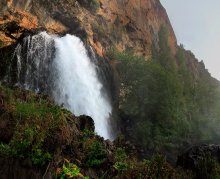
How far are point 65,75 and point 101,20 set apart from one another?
65.1ft

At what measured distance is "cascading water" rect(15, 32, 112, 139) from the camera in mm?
26938

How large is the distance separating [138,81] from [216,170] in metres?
24.7

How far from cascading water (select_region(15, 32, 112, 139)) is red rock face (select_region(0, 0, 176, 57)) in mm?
2989

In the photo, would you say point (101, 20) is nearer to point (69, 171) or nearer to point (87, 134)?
point (87, 134)

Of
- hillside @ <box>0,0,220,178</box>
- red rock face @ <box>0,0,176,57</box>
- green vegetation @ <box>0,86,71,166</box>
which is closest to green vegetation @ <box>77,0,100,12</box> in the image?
hillside @ <box>0,0,220,178</box>

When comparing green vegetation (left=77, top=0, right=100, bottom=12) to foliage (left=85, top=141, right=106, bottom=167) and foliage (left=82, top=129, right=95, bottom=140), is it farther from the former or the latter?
foliage (left=85, top=141, right=106, bottom=167)

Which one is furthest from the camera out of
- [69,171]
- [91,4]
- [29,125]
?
[91,4]

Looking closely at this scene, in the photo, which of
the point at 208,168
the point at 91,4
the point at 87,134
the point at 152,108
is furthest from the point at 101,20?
the point at 208,168

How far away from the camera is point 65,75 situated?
29.3 m

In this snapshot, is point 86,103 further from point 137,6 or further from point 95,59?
point 137,6

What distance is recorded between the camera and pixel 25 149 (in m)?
12.2

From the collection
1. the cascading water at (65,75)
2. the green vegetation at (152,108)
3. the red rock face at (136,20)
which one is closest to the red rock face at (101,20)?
the red rock face at (136,20)

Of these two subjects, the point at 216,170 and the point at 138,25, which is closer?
the point at 216,170

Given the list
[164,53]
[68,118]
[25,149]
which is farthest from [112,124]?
[164,53]
